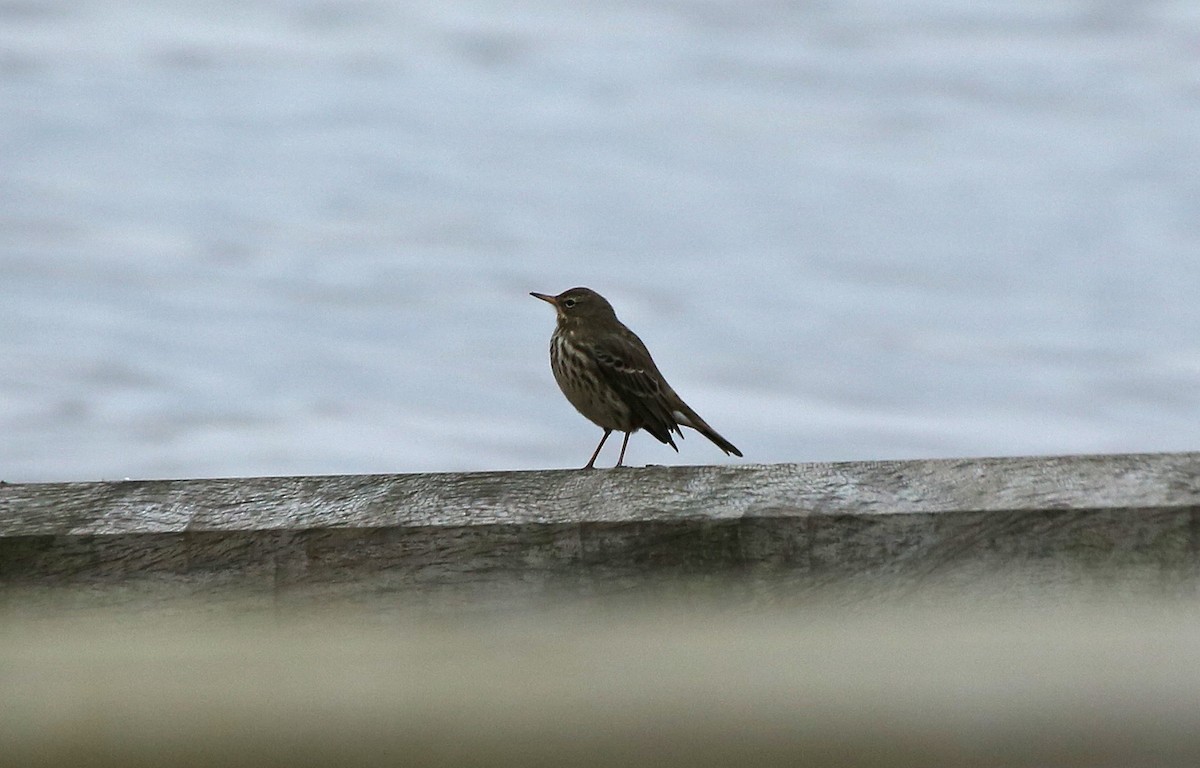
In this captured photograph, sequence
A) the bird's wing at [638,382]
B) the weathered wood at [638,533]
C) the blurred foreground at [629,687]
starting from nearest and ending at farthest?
the blurred foreground at [629,687]
the weathered wood at [638,533]
the bird's wing at [638,382]

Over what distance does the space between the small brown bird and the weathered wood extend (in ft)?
12.5

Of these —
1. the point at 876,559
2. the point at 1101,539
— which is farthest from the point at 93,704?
the point at 1101,539

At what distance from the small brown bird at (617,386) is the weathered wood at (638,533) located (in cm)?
380

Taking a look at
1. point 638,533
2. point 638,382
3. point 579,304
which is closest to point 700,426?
point 638,382

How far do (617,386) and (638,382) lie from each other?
0.29ft

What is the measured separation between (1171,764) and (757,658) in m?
0.47

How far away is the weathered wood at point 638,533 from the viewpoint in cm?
182

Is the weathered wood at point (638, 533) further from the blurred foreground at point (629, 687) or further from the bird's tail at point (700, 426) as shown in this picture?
the bird's tail at point (700, 426)

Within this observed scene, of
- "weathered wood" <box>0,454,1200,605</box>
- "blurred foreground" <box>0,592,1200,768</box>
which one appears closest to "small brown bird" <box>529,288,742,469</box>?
"weathered wood" <box>0,454,1200,605</box>

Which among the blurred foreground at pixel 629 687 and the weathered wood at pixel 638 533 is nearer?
the blurred foreground at pixel 629 687

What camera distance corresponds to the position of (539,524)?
1956mm

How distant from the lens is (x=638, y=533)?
1.91 m

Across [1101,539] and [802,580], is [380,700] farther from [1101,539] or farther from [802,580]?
[1101,539]

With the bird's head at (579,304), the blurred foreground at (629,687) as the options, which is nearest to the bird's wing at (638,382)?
the bird's head at (579,304)
